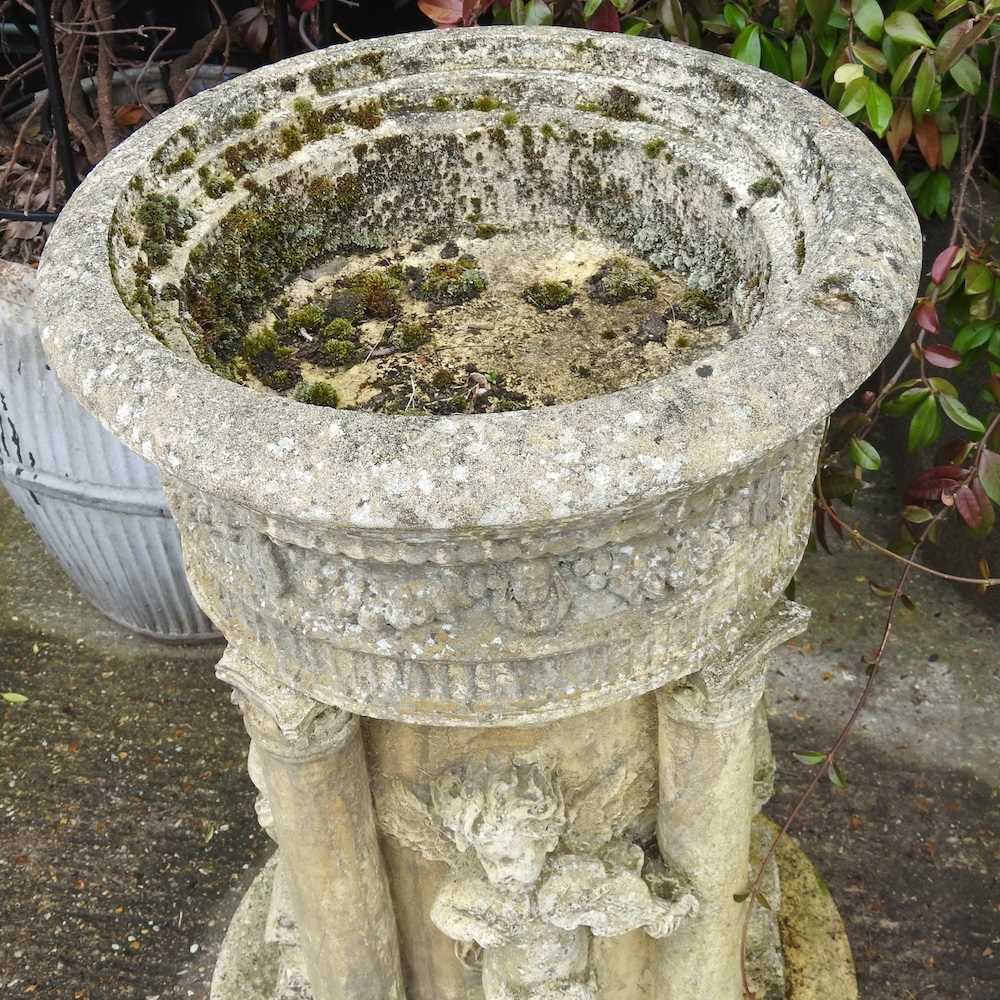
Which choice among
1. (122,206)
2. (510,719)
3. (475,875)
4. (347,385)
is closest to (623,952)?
(475,875)

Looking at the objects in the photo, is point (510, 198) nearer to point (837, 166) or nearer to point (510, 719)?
point (837, 166)

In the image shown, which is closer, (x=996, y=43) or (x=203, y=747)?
(x=996, y=43)

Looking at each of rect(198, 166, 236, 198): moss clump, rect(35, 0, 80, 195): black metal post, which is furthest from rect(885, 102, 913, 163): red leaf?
rect(35, 0, 80, 195): black metal post

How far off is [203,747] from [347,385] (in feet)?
4.61

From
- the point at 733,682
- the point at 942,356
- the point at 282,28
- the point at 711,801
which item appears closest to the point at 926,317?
the point at 942,356

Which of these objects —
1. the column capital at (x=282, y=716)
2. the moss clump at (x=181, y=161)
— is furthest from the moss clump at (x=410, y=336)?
the column capital at (x=282, y=716)

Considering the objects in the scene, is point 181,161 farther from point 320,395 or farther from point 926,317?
point 926,317

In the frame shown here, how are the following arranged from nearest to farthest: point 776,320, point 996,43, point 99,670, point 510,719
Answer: point 776,320 < point 510,719 < point 996,43 < point 99,670

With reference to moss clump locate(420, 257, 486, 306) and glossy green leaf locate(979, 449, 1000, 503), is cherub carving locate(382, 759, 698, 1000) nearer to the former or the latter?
moss clump locate(420, 257, 486, 306)

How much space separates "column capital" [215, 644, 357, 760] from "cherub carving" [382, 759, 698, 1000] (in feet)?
0.63

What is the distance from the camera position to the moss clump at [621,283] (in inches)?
68.1

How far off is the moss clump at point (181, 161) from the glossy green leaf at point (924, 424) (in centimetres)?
120

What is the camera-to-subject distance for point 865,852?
8.14 ft

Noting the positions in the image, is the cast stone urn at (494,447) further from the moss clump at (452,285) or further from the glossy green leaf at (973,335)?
the glossy green leaf at (973,335)
